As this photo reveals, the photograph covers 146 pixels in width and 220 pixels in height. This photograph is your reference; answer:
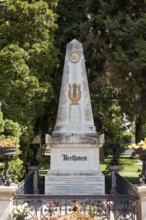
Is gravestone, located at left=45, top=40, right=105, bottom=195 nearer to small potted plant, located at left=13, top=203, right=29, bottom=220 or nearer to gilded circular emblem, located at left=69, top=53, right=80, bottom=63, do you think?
gilded circular emblem, located at left=69, top=53, right=80, bottom=63

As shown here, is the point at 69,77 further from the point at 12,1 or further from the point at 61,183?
the point at 12,1

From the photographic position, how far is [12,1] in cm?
1666

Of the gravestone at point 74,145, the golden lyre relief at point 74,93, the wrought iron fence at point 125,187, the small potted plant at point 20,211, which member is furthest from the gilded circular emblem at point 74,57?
the small potted plant at point 20,211

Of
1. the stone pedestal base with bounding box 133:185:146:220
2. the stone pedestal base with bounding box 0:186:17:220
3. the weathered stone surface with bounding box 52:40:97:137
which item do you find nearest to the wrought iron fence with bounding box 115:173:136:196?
the stone pedestal base with bounding box 133:185:146:220

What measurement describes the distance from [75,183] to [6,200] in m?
5.19

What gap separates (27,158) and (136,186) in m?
9.29

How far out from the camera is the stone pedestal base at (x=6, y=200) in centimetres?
797

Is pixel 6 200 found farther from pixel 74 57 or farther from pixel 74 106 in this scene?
pixel 74 57

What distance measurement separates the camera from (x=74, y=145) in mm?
13203

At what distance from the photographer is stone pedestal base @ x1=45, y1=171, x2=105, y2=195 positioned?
12844mm

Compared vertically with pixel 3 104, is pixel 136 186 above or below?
below

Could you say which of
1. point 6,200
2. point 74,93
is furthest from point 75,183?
point 6,200

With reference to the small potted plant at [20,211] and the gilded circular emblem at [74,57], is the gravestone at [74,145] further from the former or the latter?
the small potted plant at [20,211]

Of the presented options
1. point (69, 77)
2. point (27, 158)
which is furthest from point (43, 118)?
point (69, 77)
